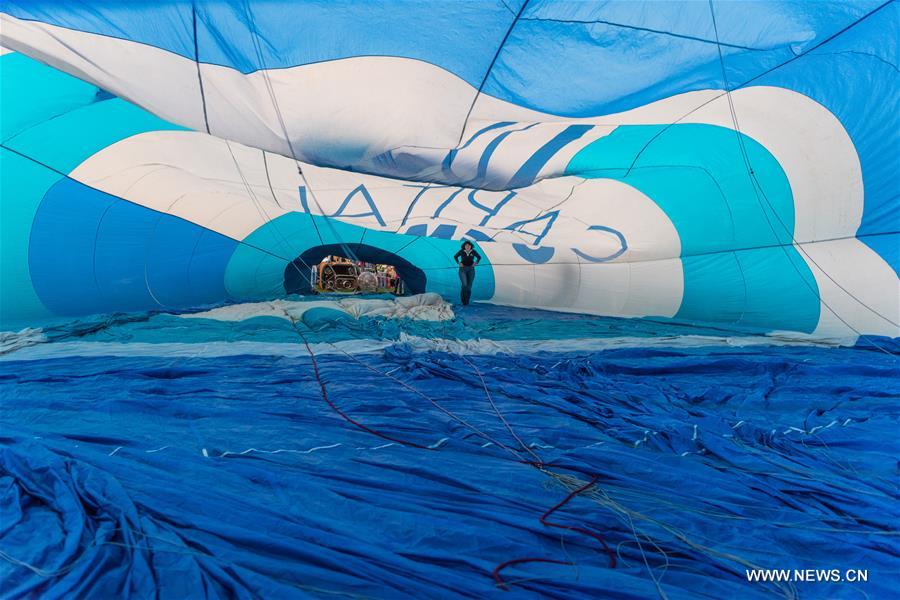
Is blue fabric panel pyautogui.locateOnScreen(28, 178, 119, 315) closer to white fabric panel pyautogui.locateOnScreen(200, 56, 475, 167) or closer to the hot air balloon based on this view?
the hot air balloon

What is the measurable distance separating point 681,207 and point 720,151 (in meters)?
0.63

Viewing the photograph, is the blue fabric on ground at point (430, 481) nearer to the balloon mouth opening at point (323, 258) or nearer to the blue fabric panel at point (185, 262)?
the blue fabric panel at point (185, 262)

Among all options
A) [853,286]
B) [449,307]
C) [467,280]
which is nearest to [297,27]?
[449,307]

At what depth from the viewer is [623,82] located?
3.04m

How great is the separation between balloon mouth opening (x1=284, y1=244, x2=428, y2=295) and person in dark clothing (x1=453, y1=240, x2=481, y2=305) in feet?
2.79

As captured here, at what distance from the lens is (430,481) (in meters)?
1.84

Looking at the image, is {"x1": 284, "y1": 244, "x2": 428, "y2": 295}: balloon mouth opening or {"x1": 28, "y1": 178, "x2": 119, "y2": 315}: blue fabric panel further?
{"x1": 284, "y1": 244, "x2": 428, "y2": 295}: balloon mouth opening

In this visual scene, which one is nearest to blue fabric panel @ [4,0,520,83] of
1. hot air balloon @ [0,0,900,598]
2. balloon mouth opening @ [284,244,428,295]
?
hot air balloon @ [0,0,900,598]

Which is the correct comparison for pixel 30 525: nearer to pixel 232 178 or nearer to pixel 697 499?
pixel 697 499

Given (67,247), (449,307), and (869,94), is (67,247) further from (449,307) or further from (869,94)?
(869,94)

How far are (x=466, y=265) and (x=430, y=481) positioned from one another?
4621 mm

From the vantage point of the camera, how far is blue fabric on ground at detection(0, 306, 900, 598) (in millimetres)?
1349

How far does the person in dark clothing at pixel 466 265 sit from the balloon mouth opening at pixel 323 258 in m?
0.85

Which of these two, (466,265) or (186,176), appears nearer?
(186,176)
